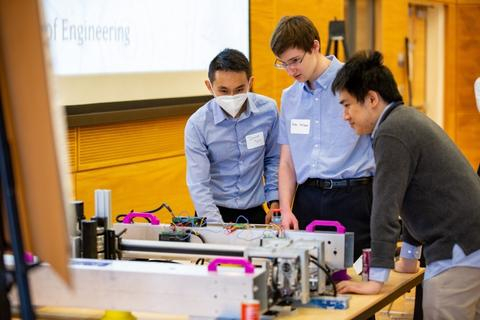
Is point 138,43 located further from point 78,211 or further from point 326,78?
point 78,211

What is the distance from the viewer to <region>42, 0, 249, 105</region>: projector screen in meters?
4.35

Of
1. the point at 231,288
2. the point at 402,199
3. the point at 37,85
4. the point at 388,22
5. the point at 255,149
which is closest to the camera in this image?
the point at 37,85

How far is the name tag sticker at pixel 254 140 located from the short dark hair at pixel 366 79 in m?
0.96

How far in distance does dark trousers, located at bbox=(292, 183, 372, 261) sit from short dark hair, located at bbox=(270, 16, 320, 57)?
0.57 m

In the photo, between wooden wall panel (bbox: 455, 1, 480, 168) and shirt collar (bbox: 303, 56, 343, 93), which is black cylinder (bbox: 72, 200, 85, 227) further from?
wooden wall panel (bbox: 455, 1, 480, 168)

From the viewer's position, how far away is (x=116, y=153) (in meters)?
4.81

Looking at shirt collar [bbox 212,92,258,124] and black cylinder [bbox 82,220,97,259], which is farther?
shirt collar [bbox 212,92,258,124]

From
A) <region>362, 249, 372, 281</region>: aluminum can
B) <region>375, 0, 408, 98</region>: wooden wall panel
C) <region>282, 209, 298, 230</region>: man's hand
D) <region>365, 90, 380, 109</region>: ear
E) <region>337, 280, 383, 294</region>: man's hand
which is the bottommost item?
<region>337, 280, 383, 294</region>: man's hand

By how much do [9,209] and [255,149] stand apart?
234 centimetres

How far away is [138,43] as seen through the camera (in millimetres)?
4887

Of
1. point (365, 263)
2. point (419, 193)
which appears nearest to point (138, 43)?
point (365, 263)

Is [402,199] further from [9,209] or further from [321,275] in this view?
[9,209]

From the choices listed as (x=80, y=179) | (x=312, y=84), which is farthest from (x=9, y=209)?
(x=80, y=179)

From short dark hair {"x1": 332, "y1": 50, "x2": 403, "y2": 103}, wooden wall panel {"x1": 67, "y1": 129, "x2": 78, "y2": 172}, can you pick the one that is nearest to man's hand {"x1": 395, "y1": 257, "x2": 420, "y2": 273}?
short dark hair {"x1": 332, "y1": 50, "x2": 403, "y2": 103}
